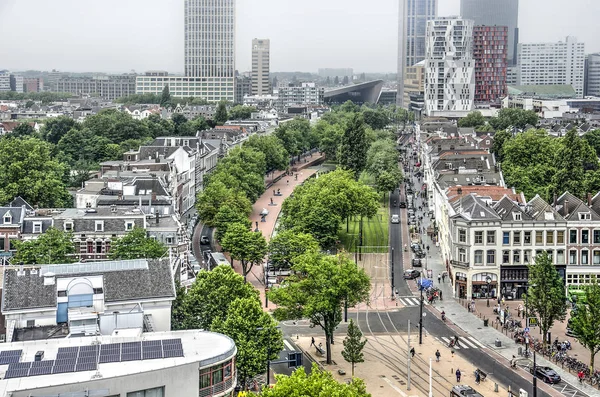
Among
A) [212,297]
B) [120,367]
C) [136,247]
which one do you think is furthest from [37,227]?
[120,367]

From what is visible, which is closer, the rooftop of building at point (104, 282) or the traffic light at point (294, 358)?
the rooftop of building at point (104, 282)

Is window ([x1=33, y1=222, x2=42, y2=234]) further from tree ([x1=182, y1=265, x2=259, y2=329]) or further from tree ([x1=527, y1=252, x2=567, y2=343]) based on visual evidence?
tree ([x1=527, y1=252, x2=567, y2=343])

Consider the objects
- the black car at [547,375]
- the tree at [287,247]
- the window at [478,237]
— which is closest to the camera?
the black car at [547,375]

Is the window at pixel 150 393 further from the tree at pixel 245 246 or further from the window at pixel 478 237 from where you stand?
the window at pixel 478 237

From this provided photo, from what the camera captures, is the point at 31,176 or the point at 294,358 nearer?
the point at 294,358

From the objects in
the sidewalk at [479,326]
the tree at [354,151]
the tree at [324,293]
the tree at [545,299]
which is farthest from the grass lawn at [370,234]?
the tree at [324,293]

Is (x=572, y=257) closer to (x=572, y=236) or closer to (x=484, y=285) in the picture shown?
(x=572, y=236)
